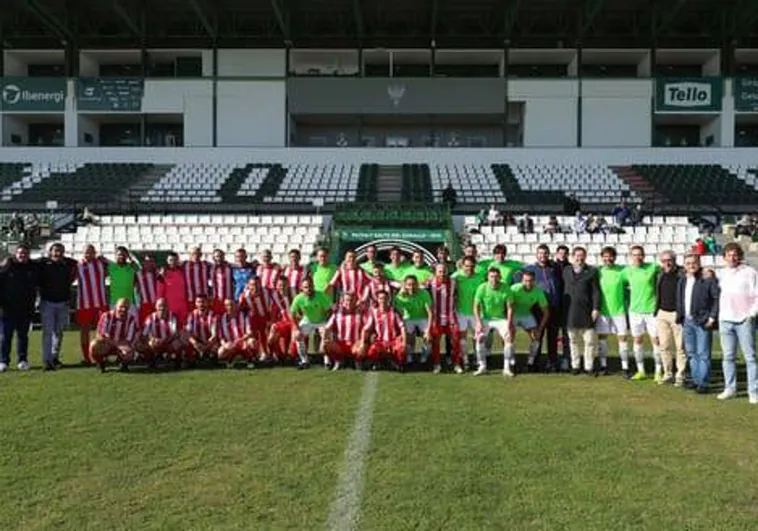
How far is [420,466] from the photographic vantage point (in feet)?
17.7

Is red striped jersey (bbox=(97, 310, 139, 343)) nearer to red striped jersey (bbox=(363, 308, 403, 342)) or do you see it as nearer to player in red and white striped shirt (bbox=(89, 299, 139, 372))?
player in red and white striped shirt (bbox=(89, 299, 139, 372))

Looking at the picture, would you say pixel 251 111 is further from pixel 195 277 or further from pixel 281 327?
pixel 281 327

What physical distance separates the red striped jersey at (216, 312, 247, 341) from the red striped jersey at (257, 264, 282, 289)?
2.33ft

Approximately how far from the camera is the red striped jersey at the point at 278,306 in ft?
33.8

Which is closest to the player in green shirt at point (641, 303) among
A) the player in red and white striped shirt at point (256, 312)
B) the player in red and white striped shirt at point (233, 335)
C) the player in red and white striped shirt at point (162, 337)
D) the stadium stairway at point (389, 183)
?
the player in red and white striped shirt at point (256, 312)

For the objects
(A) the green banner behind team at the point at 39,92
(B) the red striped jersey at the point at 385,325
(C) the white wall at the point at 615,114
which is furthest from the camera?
(A) the green banner behind team at the point at 39,92

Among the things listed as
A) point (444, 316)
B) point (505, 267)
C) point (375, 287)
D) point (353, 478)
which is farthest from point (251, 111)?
point (353, 478)

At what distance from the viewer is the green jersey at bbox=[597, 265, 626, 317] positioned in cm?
952

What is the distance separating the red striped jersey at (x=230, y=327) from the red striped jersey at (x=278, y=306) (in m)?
0.40

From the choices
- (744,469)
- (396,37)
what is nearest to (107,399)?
(744,469)

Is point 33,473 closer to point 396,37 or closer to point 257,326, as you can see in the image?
point 257,326

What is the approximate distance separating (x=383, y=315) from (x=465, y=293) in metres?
1.11

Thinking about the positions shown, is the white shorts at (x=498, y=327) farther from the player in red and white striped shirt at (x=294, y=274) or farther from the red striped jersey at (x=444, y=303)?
the player in red and white striped shirt at (x=294, y=274)

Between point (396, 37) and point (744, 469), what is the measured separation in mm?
33972
